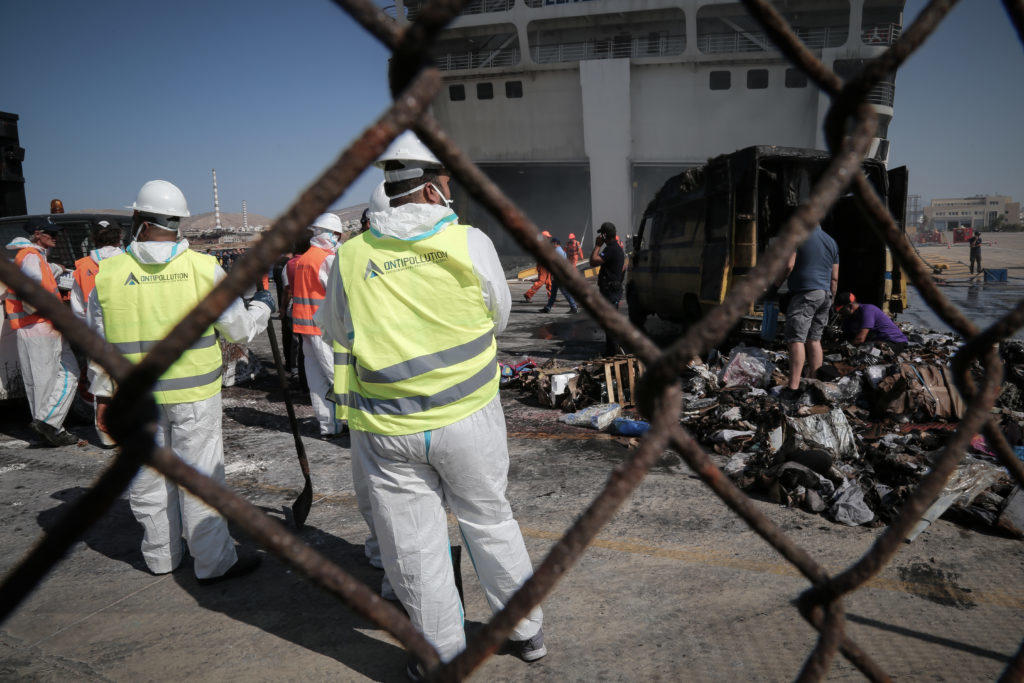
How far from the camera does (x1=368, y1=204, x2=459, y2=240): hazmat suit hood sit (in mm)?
2129

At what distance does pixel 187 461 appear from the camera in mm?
3055

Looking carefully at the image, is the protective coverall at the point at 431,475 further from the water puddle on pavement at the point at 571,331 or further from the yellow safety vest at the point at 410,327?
the water puddle on pavement at the point at 571,331

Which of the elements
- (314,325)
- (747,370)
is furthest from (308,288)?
(747,370)

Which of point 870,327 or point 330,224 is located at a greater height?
point 330,224

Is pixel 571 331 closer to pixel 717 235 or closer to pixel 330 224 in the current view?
pixel 717 235

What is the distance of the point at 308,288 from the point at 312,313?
23cm

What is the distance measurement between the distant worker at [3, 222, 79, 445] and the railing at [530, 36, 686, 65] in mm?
24538

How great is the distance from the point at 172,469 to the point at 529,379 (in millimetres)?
6082

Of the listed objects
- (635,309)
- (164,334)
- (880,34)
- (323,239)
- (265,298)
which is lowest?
(635,309)

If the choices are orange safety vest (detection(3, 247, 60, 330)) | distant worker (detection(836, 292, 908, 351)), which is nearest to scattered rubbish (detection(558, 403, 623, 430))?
distant worker (detection(836, 292, 908, 351))

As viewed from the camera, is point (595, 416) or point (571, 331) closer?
point (595, 416)

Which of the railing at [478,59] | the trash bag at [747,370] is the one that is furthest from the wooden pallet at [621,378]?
the railing at [478,59]

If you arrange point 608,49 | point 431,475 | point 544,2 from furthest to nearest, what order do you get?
1. point 608,49
2. point 544,2
3. point 431,475

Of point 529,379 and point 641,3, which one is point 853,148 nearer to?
point 529,379
